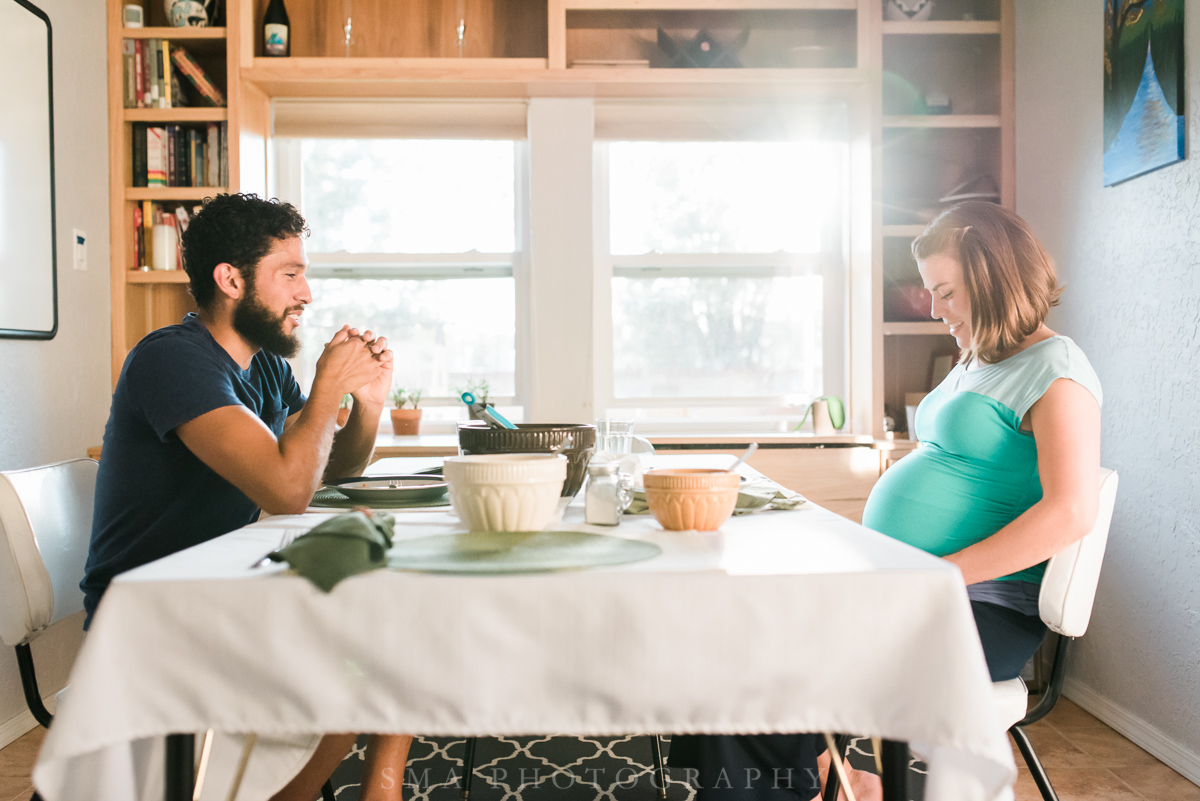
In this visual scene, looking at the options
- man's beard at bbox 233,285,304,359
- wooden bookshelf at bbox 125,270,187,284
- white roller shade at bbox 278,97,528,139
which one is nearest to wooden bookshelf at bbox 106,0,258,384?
wooden bookshelf at bbox 125,270,187,284

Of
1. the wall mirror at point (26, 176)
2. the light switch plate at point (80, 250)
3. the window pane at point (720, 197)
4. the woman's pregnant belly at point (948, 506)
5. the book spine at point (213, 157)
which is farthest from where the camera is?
the window pane at point (720, 197)

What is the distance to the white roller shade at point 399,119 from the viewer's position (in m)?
3.08

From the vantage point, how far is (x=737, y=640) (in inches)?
27.8

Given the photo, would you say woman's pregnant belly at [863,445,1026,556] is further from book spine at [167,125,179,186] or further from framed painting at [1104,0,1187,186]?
book spine at [167,125,179,186]

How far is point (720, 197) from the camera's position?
128 inches

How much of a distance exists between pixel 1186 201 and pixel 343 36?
110 inches

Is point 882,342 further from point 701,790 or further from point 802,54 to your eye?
point 701,790

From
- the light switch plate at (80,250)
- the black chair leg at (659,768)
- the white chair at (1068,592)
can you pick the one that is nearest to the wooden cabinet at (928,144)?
the black chair leg at (659,768)

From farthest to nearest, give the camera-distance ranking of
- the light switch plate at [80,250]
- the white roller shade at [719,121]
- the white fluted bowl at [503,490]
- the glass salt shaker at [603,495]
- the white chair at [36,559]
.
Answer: the white roller shade at [719,121], the light switch plate at [80,250], the white chair at [36,559], the glass salt shaker at [603,495], the white fluted bowl at [503,490]

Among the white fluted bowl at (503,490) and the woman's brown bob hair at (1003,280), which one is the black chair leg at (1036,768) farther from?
the white fluted bowl at (503,490)

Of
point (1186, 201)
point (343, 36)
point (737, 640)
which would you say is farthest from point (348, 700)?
point (343, 36)

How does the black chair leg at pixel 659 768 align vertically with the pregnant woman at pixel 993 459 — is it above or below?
below

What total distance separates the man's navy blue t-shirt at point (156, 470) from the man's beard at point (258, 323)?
0.54ft

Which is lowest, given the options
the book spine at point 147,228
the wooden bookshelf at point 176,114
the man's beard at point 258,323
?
the man's beard at point 258,323
